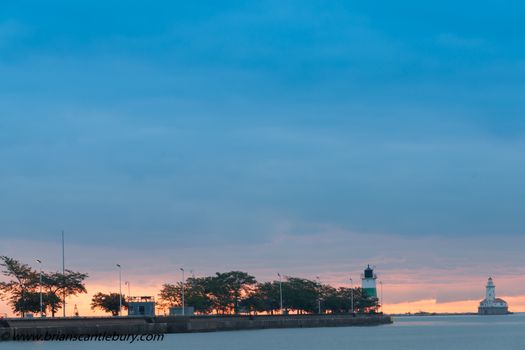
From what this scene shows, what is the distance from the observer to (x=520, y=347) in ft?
514

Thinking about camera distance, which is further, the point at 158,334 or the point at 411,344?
the point at 158,334

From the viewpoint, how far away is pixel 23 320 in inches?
6727

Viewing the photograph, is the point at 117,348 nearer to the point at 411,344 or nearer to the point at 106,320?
the point at 106,320

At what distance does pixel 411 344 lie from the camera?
170 meters

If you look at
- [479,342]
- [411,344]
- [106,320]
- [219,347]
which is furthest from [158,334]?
[479,342]

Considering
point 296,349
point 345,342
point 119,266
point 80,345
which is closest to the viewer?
point 296,349

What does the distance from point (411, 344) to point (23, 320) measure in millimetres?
65733

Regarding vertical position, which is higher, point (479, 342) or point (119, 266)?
point (119, 266)

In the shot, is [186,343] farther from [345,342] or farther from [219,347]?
[345,342]

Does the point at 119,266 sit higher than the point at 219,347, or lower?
higher

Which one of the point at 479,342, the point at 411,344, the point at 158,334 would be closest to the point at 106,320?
the point at 158,334

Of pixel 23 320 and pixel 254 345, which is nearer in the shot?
pixel 254 345

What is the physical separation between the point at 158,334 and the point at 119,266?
58.9 feet

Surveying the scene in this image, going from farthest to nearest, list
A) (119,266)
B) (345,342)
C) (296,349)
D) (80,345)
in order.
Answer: (119,266) < (345,342) < (80,345) < (296,349)
